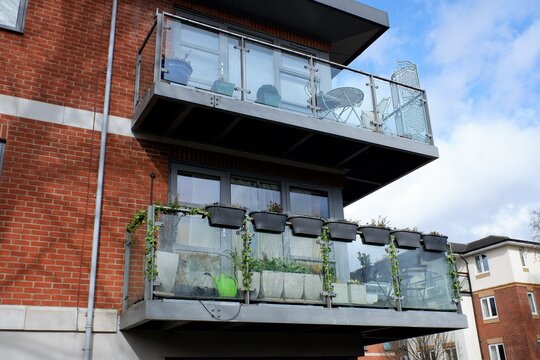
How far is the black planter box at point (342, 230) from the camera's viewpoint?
27.7 feet

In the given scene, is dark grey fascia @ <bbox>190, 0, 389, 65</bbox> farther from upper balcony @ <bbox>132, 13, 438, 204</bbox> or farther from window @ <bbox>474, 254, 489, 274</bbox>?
window @ <bbox>474, 254, 489, 274</bbox>

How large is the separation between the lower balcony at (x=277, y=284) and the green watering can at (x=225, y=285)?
1cm

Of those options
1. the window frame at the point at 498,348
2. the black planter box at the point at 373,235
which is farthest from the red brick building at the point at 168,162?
the window frame at the point at 498,348

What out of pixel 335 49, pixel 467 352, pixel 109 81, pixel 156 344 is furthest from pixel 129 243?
pixel 467 352

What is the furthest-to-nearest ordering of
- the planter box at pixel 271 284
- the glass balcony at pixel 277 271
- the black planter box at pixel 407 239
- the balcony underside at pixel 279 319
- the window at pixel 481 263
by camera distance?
the window at pixel 481 263, the black planter box at pixel 407 239, the planter box at pixel 271 284, the glass balcony at pixel 277 271, the balcony underside at pixel 279 319

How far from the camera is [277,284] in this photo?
25.6 feet

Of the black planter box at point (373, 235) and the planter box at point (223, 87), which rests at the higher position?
the planter box at point (223, 87)

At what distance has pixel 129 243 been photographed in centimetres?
798

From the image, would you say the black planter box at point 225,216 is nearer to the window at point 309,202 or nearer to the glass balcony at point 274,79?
the glass balcony at point 274,79

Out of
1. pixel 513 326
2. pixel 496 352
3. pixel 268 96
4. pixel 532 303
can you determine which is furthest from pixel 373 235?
pixel 532 303

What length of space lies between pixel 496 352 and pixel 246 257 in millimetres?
30672

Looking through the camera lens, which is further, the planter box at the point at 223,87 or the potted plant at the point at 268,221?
the planter box at the point at 223,87

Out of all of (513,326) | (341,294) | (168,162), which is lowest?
(341,294)

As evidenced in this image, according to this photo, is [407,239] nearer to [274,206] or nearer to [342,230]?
[342,230]
